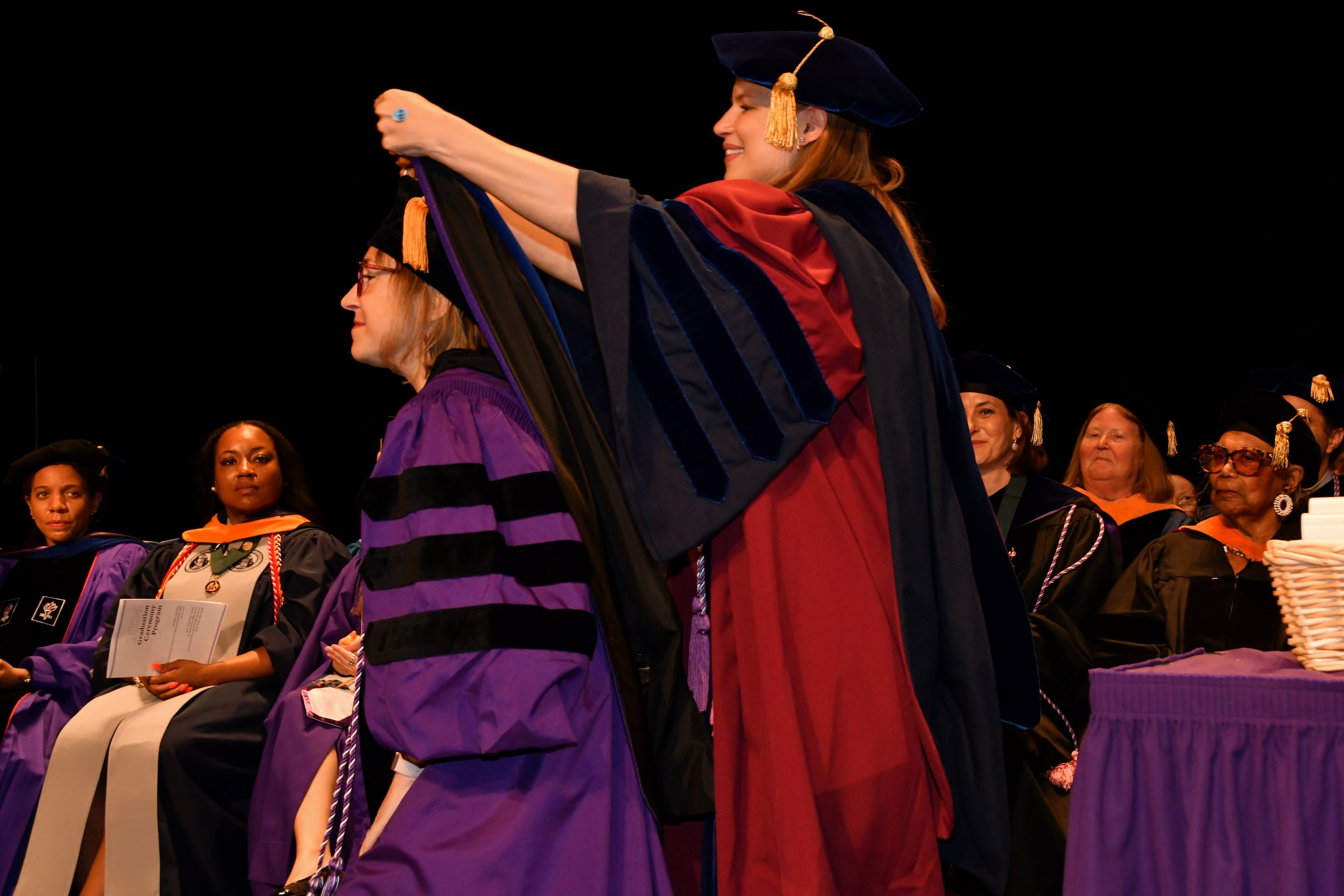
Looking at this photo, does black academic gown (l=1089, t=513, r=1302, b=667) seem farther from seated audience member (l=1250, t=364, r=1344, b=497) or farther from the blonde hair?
the blonde hair

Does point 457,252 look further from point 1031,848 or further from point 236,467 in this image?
point 236,467

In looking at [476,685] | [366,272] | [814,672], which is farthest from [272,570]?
[814,672]

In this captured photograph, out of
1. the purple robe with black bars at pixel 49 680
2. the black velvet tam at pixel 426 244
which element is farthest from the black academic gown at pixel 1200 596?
the purple robe with black bars at pixel 49 680

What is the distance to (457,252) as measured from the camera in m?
1.76

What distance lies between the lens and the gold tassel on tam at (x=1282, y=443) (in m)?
3.93

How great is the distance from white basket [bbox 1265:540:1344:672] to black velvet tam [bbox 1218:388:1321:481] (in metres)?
2.50

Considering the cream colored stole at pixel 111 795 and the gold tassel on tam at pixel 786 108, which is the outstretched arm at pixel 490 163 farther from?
the cream colored stole at pixel 111 795

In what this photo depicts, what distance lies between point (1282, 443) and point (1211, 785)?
2632 millimetres

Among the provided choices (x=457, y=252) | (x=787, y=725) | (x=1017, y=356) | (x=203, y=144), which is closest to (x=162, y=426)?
(x=203, y=144)

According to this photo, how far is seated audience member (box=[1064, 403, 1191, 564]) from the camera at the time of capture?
4973mm

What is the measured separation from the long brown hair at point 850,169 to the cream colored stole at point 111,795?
2864 mm

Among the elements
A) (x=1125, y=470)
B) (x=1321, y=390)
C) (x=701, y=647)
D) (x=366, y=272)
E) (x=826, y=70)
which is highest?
(x=826, y=70)

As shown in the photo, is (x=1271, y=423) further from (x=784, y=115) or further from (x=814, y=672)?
(x=814, y=672)

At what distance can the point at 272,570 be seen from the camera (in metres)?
4.40
